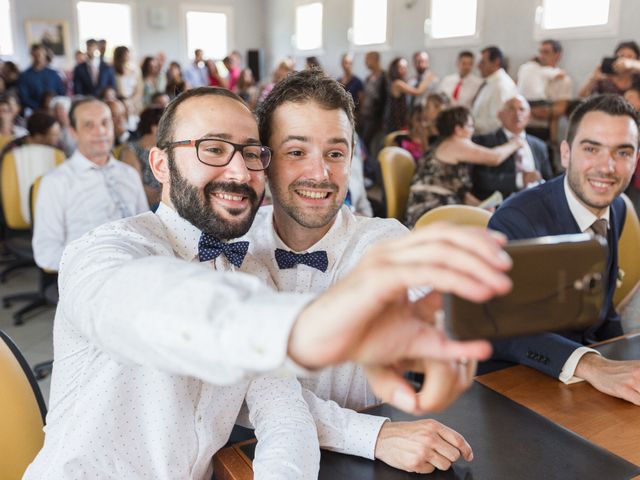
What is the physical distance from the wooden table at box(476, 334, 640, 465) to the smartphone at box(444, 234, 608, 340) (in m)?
0.68

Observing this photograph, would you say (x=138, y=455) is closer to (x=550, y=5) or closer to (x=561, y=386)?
(x=561, y=386)

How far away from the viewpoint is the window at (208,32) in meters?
13.6

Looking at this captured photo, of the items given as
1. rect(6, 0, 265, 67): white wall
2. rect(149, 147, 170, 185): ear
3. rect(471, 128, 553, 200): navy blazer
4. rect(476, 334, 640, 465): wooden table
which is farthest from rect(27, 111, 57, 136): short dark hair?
rect(6, 0, 265, 67): white wall

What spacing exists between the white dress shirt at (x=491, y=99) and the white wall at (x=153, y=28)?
8.72 metres

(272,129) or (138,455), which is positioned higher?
(272,129)

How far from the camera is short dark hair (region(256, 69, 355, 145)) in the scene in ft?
5.25

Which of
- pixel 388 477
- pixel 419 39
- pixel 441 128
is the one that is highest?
pixel 419 39

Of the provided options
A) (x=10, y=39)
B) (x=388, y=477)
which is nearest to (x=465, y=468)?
(x=388, y=477)

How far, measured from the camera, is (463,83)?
7738 millimetres

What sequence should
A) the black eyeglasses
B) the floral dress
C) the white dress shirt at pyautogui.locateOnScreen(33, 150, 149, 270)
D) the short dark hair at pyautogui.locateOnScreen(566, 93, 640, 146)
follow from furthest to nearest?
the floral dress, the white dress shirt at pyautogui.locateOnScreen(33, 150, 149, 270), the short dark hair at pyautogui.locateOnScreen(566, 93, 640, 146), the black eyeglasses

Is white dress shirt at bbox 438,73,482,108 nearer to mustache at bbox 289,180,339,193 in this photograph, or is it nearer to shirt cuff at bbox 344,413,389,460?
mustache at bbox 289,180,339,193

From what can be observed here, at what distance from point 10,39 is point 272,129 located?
12.1m

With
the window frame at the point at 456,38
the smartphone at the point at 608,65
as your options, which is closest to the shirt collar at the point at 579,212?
the smartphone at the point at 608,65

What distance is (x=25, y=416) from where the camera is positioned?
50.9 inches
